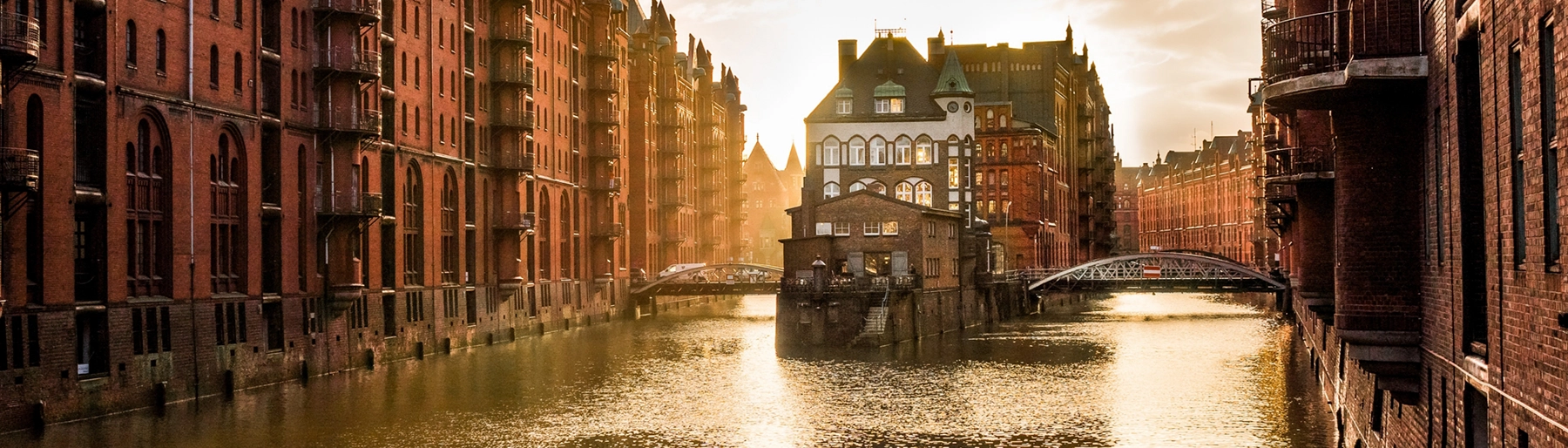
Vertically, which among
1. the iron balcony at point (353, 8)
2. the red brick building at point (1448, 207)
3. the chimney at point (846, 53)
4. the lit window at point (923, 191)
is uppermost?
the chimney at point (846, 53)

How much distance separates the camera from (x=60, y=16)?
36.2m

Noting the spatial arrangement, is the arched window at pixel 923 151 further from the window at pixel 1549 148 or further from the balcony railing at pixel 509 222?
the window at pixel 1549 148

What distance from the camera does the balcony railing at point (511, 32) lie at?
233 ft

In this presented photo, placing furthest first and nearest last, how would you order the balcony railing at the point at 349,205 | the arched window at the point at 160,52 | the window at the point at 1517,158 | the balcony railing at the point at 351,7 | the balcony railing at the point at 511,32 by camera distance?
the balcony railing at the point at 511,32 → the balcony railing at the point at 349,205 → the balcony railing at the point at 351,7 → the arched window at the point at 160,52 → the window at the point at 1517,158

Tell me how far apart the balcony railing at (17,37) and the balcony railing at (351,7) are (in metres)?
17.5

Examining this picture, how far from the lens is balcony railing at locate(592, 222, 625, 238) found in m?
89.2

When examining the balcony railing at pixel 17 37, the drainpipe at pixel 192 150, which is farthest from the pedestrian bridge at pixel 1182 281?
the balcony railing at pixel 17 37

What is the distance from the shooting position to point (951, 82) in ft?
319

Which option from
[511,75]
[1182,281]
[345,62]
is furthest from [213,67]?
[1182,281]

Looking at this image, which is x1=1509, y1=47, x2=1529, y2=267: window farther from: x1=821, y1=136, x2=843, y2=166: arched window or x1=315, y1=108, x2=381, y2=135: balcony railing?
x1=821, y1=136, x2=843, y2=166: arched window

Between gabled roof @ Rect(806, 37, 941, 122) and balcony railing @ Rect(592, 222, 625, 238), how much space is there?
14289 millimetres

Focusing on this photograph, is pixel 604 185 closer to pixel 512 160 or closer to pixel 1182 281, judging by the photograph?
pixel 512 160

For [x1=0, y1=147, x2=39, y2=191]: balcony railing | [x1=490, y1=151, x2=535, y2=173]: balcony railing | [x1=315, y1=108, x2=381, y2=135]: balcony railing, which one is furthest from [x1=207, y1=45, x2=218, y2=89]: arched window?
[x1=490, y1=151, x2=535, y2=173]: balcony railing

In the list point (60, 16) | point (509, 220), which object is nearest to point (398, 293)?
point (509, 220)
